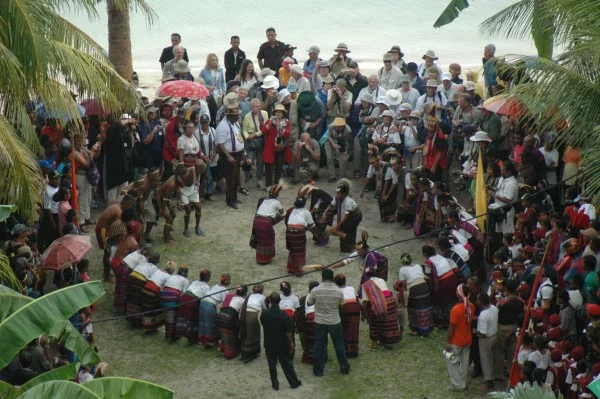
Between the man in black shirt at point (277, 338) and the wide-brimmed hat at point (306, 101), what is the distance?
23.2ft

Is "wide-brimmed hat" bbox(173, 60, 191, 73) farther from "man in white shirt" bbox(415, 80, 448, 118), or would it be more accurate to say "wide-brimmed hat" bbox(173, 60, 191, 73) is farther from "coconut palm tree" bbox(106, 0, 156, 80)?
"man in white shirt" bbox(415, 80, 448, 118)

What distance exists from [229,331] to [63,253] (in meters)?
2.34

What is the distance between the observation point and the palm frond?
14156 millimetres

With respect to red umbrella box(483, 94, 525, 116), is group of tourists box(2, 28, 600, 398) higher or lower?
lower

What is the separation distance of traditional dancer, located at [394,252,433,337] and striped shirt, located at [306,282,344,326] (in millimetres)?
1135

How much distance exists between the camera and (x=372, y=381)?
1480 cm

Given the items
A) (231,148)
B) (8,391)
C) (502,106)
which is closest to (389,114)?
(502,106)

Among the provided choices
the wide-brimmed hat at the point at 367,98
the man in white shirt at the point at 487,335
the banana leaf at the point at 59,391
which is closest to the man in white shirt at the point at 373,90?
the wide-brimmed hat at the point at 367,98

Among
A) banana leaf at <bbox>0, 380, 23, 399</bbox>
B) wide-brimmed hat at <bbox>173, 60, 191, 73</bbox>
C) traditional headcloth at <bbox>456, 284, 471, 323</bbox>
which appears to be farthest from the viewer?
wide-brimmed hat at <bbox>173, 60, 191, 73</bbox>

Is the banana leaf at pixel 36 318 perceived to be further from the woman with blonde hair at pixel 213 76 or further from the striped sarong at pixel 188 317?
the woman with blonde hair at pixel 213 76

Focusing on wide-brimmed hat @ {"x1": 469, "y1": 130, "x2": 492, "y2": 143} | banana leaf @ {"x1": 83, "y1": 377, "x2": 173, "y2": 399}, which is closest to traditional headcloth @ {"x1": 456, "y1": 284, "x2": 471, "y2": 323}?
wide-brimmed hat @ {"x1": 469, "y1": 130, "x2": 492, "y2": 143}

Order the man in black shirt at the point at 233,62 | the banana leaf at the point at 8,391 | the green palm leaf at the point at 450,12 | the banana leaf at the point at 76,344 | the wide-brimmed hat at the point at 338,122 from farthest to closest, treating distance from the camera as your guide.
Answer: the man in black shirt at the point at 233,62 → the wide-brimmed hat at the point at 338,122 → the green palm leaf at the point at 450,12 → the banana leaf at the point at 76,344 → the banana leaf at the point at 8,391

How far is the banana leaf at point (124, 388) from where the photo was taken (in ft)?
33.2

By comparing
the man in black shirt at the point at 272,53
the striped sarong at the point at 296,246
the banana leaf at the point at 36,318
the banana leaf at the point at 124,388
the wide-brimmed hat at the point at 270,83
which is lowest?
the striped sarong at the point at 296,246
